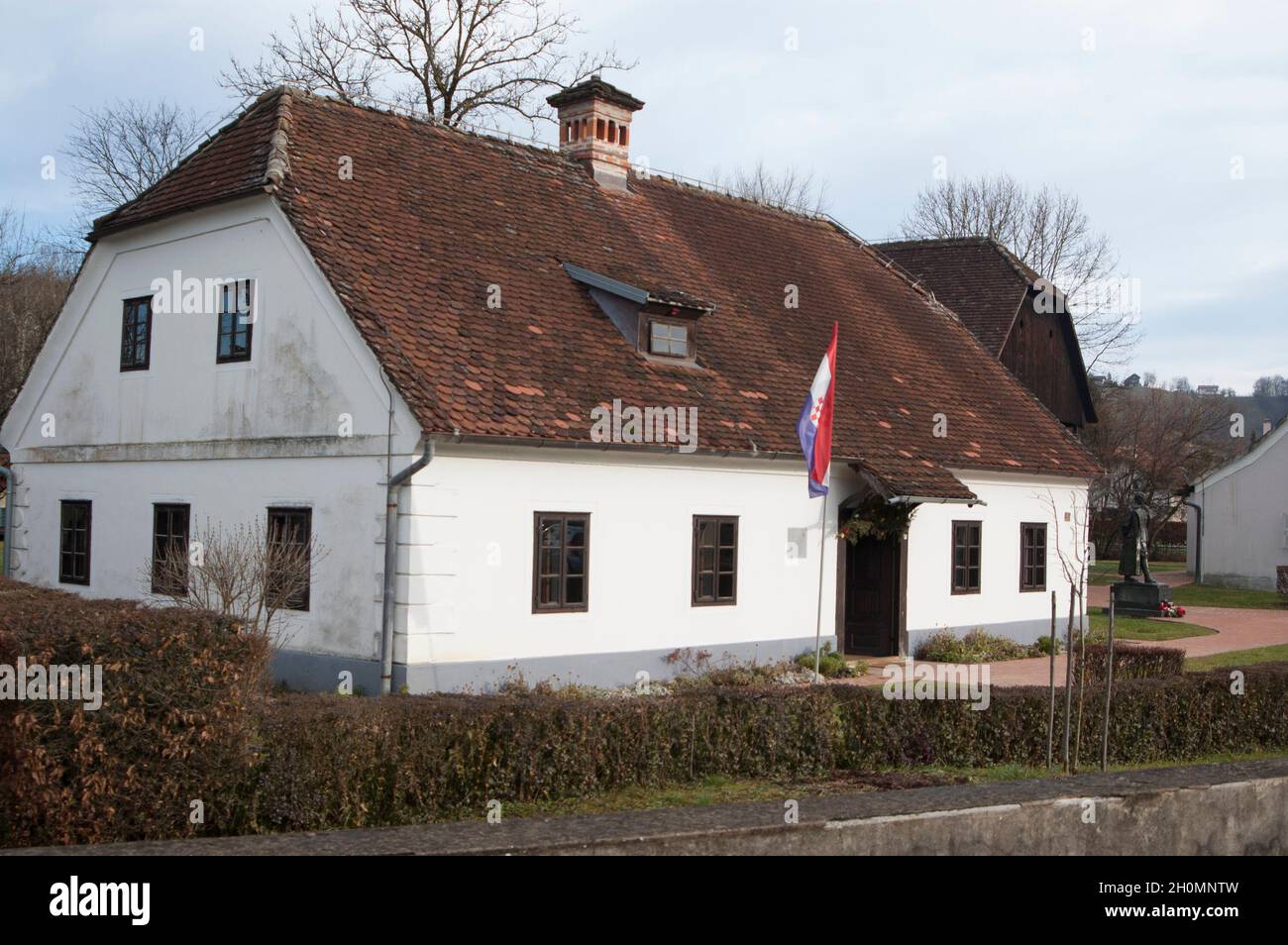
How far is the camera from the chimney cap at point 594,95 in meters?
22.6

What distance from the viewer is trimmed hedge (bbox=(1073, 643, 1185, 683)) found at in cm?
1506

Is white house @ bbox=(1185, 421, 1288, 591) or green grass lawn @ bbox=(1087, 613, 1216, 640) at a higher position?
white house @ bbox=(1185, 421, 1288, 591)

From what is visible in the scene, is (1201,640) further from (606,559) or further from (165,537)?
(165,537)

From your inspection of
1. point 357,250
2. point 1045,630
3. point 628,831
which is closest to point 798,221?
point 1045,630

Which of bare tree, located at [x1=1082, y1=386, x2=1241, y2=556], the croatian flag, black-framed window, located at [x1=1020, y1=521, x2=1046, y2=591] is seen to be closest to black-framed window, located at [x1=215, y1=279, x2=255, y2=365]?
the croatian flag

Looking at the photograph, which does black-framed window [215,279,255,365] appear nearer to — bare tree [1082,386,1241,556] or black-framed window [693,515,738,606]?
black-framed window [693,515,738,606]

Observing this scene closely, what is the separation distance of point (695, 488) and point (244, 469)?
585 cm

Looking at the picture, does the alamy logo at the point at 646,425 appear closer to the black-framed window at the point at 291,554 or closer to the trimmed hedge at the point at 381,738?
the black-framed window at the point at 291,554

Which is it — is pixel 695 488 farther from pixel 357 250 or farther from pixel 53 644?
pixel 53 644
